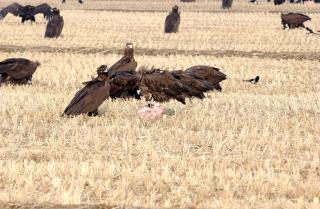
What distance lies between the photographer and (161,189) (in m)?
9.28

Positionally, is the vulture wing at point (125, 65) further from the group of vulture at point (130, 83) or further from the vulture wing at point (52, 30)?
the vulture wing at point (52, 30)

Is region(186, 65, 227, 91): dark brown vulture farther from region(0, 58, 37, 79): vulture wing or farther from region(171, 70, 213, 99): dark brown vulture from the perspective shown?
region(0, 58, 37, 79): vulture wing

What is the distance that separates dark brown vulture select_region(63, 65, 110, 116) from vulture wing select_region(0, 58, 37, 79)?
4877 mm

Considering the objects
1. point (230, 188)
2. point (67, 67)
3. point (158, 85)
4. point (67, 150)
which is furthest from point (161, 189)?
point (67, 67)

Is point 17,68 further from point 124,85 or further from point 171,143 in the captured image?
point 171,143

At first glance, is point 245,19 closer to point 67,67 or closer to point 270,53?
point 270,53

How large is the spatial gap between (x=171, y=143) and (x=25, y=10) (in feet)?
108

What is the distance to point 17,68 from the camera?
19.1m

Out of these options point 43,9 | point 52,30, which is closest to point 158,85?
point 52,30

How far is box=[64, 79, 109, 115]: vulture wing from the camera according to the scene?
1437cm

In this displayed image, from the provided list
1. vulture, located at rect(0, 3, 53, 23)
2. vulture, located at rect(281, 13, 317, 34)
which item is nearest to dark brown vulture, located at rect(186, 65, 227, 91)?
vulture, located at rect(281, 13, 317, 34)

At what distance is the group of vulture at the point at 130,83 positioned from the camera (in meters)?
14.5

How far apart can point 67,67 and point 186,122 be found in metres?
10.1

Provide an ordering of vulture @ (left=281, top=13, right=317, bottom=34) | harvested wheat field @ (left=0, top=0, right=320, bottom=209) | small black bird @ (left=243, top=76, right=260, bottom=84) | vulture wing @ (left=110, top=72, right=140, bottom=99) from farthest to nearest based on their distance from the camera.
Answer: vulture @ (left=281, top=13, right=317, bottom=34) < small black bird @ (left=243, top=76, right=260, bottom=84) < vulture wing @ (left=110, top=72, right=140, bottom=99) < harvested wheat field @ (left=0, top=0, right=320, bottom=209)
